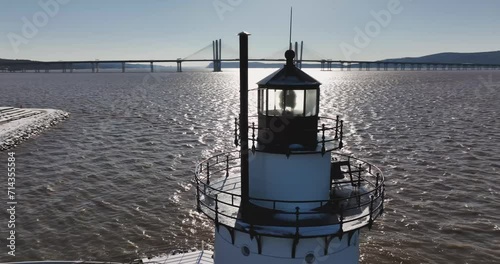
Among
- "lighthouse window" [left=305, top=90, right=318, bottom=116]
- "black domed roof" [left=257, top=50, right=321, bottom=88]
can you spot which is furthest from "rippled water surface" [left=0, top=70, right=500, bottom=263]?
"black domed roof" [left=257, top=50, right=321, bottom=88]

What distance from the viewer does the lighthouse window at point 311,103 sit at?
34.0 ft

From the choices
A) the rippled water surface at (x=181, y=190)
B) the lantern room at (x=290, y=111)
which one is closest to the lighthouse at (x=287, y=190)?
the lantern room at (x=290, y=111)

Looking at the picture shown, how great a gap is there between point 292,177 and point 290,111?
186 cm

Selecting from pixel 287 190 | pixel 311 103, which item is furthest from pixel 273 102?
pixel 287 190

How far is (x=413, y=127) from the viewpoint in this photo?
5156 centimetres

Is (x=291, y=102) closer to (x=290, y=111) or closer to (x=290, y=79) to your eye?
(x=290, y=111)

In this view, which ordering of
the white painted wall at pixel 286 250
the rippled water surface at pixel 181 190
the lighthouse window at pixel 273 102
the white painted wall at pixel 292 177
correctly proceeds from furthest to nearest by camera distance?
1. the rippled water surface at pixel 181 190
2. the white painted wall at pixel 292 177
3. the lighthouse window at pixel 273 102
4. the white painted wall at pixel 286 250

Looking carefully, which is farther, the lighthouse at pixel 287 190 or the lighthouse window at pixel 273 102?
the lighthouse window at pixel 273 102

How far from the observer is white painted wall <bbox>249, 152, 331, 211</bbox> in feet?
34.7

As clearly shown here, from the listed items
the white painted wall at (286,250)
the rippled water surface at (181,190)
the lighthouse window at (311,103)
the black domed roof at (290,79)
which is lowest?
the rippled water surface at (181,190)

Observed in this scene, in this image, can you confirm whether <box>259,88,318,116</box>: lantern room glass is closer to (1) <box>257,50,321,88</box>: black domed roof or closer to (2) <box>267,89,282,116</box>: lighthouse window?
(2) <box>267,89,282,116</box>: lighthouse window

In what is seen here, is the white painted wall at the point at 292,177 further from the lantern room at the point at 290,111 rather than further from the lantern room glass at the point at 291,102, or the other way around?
the lantern room glass at the point at 291,102

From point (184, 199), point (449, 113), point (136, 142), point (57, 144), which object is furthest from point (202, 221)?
point (449, 113)

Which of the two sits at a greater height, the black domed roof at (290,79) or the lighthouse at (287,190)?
the black domed roof at (290,79)
